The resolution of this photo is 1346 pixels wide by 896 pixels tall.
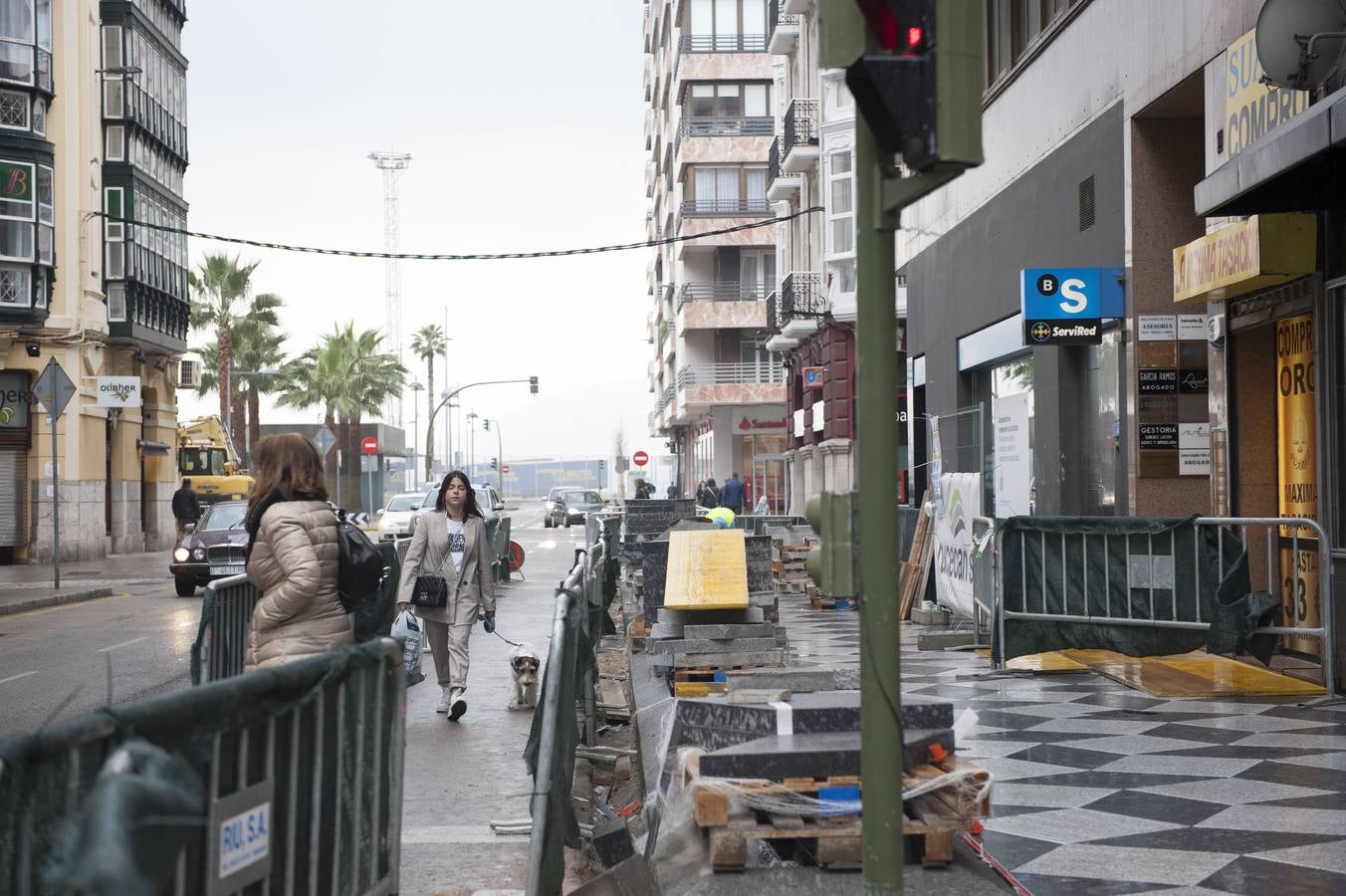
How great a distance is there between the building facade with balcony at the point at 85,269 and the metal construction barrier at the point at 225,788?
2898 centimetres

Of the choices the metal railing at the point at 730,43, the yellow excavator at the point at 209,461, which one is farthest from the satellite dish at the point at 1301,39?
the metal railing at the point at 730,43

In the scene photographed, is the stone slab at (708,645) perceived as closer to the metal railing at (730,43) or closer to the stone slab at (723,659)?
the stone slab at (723,659)

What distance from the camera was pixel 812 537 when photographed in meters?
23.1

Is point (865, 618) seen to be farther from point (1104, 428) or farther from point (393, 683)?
point (1104, 428)

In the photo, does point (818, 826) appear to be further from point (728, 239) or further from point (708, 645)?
point (728, 239)

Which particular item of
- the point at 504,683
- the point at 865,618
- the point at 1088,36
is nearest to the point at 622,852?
the point at 865,618

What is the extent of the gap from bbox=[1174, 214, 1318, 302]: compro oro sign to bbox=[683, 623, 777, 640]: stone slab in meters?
4.49

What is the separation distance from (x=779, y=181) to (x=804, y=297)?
5.28 meters

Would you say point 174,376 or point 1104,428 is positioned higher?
point 174,376

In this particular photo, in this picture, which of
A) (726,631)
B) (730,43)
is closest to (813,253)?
(730,43)

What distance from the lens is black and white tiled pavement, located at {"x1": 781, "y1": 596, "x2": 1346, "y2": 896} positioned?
5.66 metres

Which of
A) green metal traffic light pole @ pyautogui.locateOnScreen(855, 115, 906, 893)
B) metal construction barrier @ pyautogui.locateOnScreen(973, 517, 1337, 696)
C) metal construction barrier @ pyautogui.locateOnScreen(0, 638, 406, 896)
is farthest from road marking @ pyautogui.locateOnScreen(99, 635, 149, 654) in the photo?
green metal traffic light pole @ pyautogui.locateOnScreen(855, 115, 906, 893)

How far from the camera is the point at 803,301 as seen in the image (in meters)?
42.8

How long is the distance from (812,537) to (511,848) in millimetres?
16640
